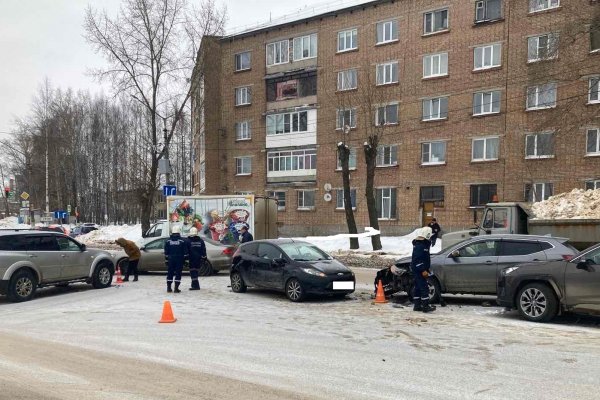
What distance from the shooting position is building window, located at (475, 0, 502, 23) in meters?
30.7

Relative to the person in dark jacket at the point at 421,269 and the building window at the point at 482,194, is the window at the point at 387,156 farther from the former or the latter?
the person in dark jacket at the point at 421,269

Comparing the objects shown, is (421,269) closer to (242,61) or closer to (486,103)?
(486,103)

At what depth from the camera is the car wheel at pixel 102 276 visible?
13641 millimetres

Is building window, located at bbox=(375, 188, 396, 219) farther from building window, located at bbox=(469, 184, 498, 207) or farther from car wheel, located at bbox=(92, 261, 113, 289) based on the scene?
car wheel, located at bbox=(92, 261, 113, 289)

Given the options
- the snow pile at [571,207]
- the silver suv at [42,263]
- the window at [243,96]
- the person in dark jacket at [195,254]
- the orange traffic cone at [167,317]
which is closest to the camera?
the orange traffic cone at [167,317]

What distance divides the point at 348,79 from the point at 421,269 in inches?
1104

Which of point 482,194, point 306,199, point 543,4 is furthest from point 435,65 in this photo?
point 306,199

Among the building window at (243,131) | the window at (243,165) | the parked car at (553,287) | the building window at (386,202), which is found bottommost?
the parked car at (553,287)

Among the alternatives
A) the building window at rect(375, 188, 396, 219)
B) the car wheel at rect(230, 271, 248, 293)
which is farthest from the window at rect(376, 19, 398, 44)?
the car wheel at rect(230, 271, 248, 293)

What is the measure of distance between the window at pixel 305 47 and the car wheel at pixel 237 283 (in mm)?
28142

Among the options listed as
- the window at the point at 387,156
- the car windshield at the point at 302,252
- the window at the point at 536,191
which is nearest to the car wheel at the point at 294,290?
the car windshield at the point at 302,252

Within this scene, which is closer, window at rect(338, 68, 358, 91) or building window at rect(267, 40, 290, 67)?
window at rect(338, 68, 358, 91)

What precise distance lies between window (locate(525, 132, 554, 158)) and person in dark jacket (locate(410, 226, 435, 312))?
21.5m

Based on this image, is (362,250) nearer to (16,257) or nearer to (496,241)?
(496,241)
